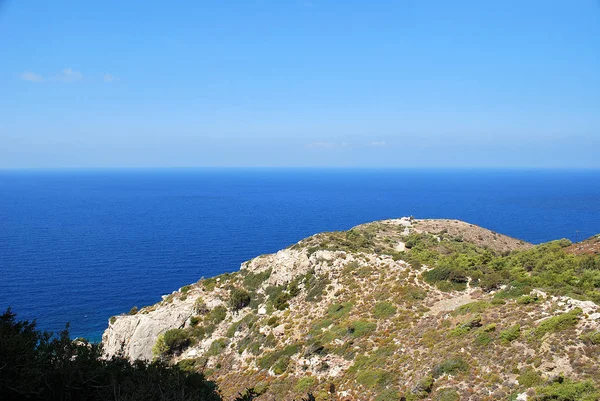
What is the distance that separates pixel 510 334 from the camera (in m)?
22.7

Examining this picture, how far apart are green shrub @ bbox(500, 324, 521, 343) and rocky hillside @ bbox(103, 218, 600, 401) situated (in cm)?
7

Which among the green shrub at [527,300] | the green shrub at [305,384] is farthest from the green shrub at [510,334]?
the green shrub at [305,384]

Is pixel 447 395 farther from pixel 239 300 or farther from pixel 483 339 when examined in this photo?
pixel 239 300

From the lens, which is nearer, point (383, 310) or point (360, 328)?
point (360, 328)

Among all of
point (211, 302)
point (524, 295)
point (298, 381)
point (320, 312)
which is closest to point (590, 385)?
point (524, 295)

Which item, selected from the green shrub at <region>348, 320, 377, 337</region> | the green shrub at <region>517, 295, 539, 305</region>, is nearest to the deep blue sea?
the green shrub at <region>348, 320, 377, 337</region>

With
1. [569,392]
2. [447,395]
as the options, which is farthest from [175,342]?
[569,392]

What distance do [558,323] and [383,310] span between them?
43.3ft

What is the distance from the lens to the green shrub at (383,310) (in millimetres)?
31219

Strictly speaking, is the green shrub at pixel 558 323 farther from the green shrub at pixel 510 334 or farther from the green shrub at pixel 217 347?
the green shrub at pixel 217 347

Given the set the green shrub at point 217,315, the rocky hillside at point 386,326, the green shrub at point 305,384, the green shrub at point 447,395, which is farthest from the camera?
the green shrub at point 217,315

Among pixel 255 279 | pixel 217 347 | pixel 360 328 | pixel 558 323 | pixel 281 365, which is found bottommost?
pixel 217 347

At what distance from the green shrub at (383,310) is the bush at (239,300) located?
57.6 ft

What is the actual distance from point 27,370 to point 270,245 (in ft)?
363
